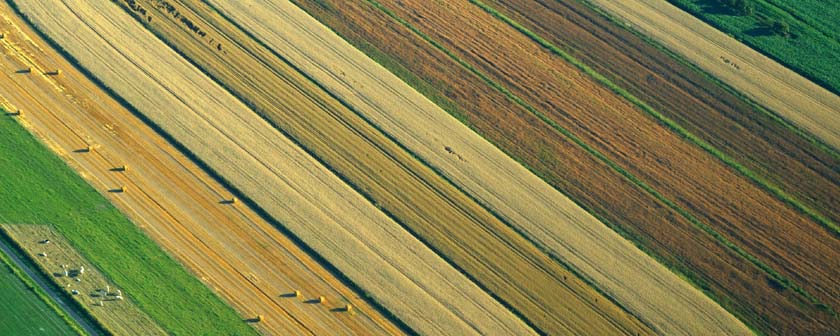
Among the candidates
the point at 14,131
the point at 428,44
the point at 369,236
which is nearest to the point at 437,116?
the point at 428,44

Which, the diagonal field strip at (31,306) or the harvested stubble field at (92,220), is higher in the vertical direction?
the harvested stubble field at (92,220)

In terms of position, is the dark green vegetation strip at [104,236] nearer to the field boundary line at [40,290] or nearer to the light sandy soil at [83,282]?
the light sandy soil at [83,282]

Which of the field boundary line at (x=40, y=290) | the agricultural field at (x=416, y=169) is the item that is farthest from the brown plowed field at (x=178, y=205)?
the field boundary line at (x=40, y=290)

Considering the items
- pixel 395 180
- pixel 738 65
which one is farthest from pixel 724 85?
pixel 395 180

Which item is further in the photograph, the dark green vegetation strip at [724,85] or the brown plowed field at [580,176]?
the dark green vegetation strip at [724,85]

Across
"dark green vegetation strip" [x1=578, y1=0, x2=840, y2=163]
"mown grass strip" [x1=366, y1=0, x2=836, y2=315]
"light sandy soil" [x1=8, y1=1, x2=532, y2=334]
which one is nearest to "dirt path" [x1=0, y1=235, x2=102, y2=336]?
"light sandy soil" [x1=8, y1=1, x2=532, y2=334]
